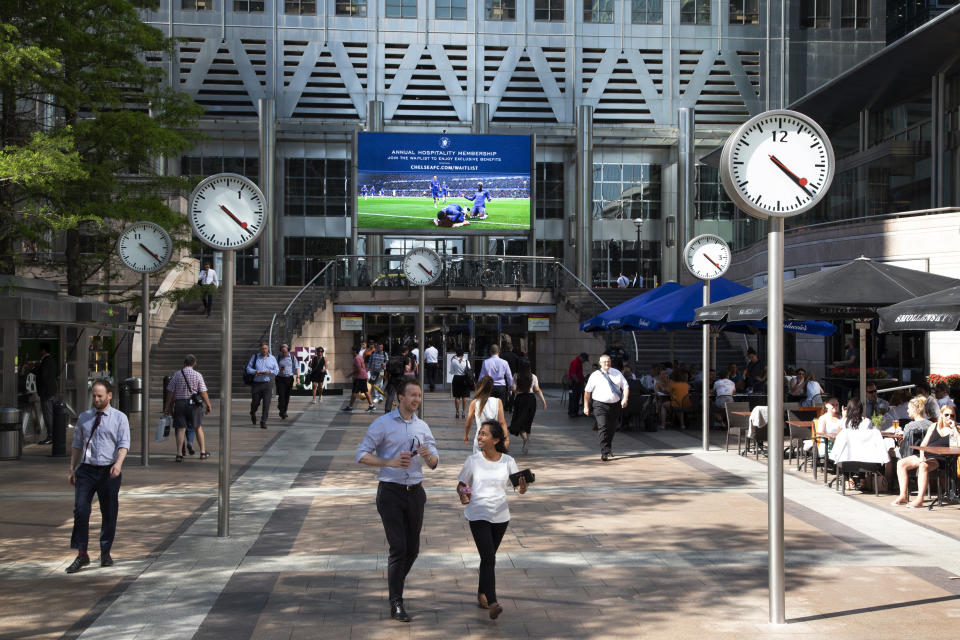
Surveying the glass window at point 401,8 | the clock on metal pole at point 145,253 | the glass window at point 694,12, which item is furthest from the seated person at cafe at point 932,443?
the glass window at point 694,12

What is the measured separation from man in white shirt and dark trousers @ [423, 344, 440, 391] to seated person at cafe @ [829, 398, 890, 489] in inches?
694

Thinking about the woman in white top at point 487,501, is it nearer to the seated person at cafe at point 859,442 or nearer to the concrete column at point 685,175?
the seated person at cafe at point 859,442

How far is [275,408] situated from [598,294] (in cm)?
1707

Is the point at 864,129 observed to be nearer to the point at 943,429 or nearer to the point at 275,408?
the point at 275,408

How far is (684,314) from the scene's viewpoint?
19.7 m

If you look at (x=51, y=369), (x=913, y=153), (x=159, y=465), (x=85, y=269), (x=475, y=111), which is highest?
(x=475, y=111)

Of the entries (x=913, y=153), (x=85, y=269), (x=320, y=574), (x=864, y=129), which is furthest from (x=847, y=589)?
(x=864, y=129)

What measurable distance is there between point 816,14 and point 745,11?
3.65 m

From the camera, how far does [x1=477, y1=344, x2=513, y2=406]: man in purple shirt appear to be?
17.7 m

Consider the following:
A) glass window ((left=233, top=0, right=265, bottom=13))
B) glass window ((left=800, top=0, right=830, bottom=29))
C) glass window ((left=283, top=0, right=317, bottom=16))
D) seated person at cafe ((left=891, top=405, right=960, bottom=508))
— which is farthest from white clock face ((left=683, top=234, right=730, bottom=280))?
glass window ((left=800, top=0, right=830, bottom=29))

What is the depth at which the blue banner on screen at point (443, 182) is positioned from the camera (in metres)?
36.3

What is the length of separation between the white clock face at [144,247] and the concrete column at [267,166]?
102 ft

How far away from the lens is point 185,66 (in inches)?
1839

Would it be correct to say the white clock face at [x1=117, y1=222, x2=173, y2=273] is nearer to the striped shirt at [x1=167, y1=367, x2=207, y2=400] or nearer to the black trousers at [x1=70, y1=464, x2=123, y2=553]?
the striped shirt at [x1=167, y1=367, x2=207, y2=400]
